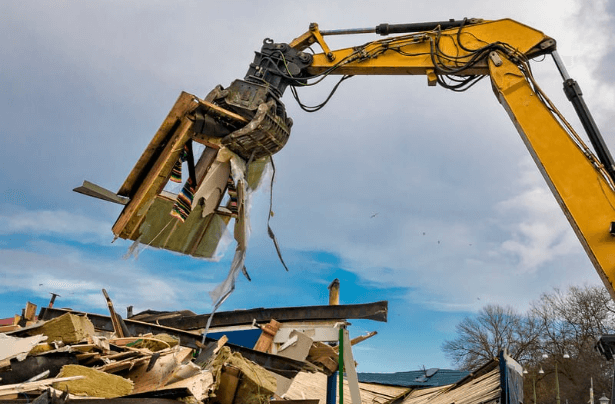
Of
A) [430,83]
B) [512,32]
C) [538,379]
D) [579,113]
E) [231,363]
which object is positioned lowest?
[231,363]

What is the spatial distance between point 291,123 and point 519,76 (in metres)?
3.22

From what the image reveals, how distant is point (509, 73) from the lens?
7422 millimetres

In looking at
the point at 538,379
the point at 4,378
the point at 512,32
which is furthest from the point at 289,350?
the point at 538,379

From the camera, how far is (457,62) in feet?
25.8

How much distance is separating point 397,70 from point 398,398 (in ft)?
31.5

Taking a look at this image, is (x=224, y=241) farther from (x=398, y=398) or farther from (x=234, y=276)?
(x=398, y=398)

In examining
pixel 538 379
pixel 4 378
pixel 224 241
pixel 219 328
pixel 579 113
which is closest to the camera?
pixel 4 378

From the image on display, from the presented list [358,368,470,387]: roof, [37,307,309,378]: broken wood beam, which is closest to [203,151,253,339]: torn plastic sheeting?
[37,307,309,378]: broken wood beam

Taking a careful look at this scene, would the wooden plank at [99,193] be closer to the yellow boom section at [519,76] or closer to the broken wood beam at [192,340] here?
the broken wood beam at [192,340]

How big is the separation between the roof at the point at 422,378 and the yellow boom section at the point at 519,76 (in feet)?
35.0

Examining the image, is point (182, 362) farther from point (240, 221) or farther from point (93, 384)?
point (240, 221)

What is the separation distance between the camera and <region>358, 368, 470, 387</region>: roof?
16489 mm

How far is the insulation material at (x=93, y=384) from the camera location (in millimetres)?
4715

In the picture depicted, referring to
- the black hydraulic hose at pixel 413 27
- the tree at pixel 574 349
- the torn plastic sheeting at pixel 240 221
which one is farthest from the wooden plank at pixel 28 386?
the tree at pixel 574 349
